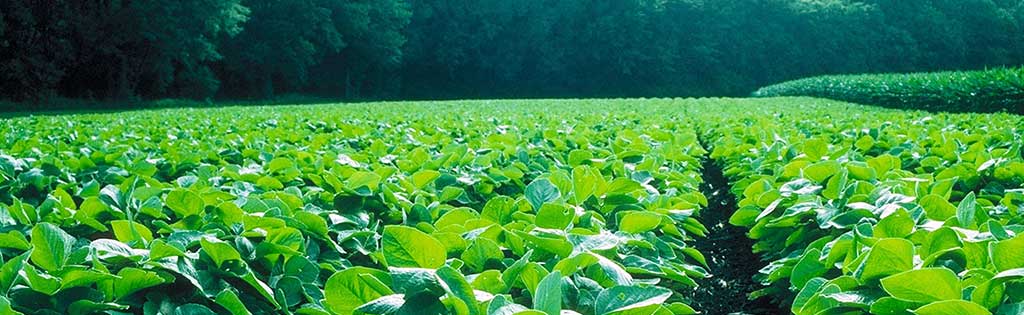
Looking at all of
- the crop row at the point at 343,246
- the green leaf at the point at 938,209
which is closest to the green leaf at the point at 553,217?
the crop row at the point at 343,246

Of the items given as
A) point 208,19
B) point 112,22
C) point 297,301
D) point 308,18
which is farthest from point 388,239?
point 308,18

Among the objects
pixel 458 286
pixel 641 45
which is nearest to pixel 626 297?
pixel 458 286

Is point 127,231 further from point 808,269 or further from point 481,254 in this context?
point 808,269

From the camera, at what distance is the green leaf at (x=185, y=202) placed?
6.44 ft

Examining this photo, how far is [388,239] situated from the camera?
1.40 meters

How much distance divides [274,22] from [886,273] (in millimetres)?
40450

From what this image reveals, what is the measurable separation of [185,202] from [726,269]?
2.77 metres

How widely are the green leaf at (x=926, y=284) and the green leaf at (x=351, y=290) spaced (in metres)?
0.87

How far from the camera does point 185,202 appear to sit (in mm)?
1971

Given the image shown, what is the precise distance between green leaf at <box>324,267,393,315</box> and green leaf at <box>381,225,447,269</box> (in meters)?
0.10

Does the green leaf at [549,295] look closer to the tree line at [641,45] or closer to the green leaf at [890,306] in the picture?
the green leaf at [890,306]

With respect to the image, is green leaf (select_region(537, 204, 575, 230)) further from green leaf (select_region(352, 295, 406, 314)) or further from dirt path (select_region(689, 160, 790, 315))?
dirt path (select_region(689, 160, 790, 315))

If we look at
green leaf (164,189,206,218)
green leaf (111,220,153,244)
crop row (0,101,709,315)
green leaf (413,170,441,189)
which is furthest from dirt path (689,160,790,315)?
green leaf (111,220,153,244)

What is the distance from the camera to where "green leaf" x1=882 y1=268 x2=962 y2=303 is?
1212 millimetres
